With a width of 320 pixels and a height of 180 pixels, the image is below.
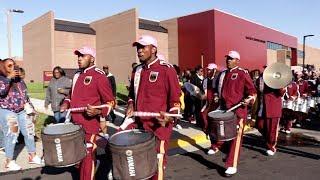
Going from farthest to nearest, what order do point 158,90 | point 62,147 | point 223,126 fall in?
point 223,126 → point 158,90 → point 62,147

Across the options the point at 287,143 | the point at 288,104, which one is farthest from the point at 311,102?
the point at 287,143

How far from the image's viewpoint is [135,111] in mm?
4973

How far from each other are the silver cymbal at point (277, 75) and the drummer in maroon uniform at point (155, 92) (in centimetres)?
409

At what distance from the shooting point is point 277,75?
844 centimetres

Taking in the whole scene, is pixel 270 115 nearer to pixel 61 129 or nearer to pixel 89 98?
pixel 89 98

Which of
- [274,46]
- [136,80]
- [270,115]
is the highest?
[274,46]

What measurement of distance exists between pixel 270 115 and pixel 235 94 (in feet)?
5.95

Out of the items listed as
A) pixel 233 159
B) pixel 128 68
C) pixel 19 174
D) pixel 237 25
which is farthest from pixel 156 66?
pixel 237 25

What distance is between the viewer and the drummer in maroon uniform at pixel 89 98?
17.1 feet

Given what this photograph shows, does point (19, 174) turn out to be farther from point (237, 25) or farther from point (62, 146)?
point (237, 25)

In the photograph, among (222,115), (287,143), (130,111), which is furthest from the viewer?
(287,143)

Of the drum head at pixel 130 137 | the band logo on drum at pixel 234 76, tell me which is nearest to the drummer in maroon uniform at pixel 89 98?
the drum head at pixel 130 137

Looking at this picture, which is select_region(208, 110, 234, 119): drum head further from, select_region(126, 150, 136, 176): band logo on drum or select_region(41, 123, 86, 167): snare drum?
select_region(126, 150, 136, 176): band logo on drum

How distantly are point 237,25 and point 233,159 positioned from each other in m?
37.6
